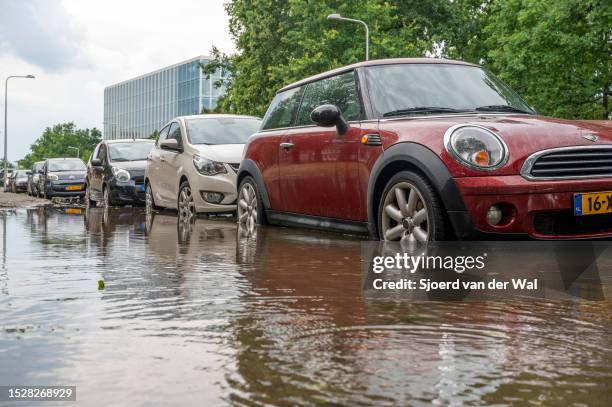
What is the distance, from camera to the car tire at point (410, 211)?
679 cm

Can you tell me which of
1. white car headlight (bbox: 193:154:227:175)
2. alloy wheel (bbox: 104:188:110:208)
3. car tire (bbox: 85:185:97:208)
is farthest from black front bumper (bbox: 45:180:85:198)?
white car headlight (bbox: 193:154:227:175)

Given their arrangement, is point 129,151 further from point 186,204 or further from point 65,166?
point 65,166

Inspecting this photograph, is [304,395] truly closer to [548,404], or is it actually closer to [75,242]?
[548,404]

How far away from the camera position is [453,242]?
6781mm

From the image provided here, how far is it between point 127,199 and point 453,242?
12.7 m

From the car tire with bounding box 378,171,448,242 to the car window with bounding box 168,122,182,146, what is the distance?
7303 mm

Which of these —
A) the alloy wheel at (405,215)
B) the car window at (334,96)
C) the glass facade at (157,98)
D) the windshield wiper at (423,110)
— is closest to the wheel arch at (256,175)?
the car window at (334,96)

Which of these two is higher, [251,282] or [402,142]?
[402,142]

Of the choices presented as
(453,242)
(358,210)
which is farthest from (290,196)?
(453,242)

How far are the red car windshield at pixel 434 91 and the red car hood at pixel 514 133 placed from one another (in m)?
0.35

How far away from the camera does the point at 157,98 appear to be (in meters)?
129

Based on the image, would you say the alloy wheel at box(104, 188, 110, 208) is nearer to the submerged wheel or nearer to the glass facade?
the submerged wheel

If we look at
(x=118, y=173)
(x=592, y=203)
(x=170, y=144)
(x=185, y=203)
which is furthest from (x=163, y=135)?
(x=592, y=203)

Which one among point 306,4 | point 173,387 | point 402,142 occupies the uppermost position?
point 306,4
